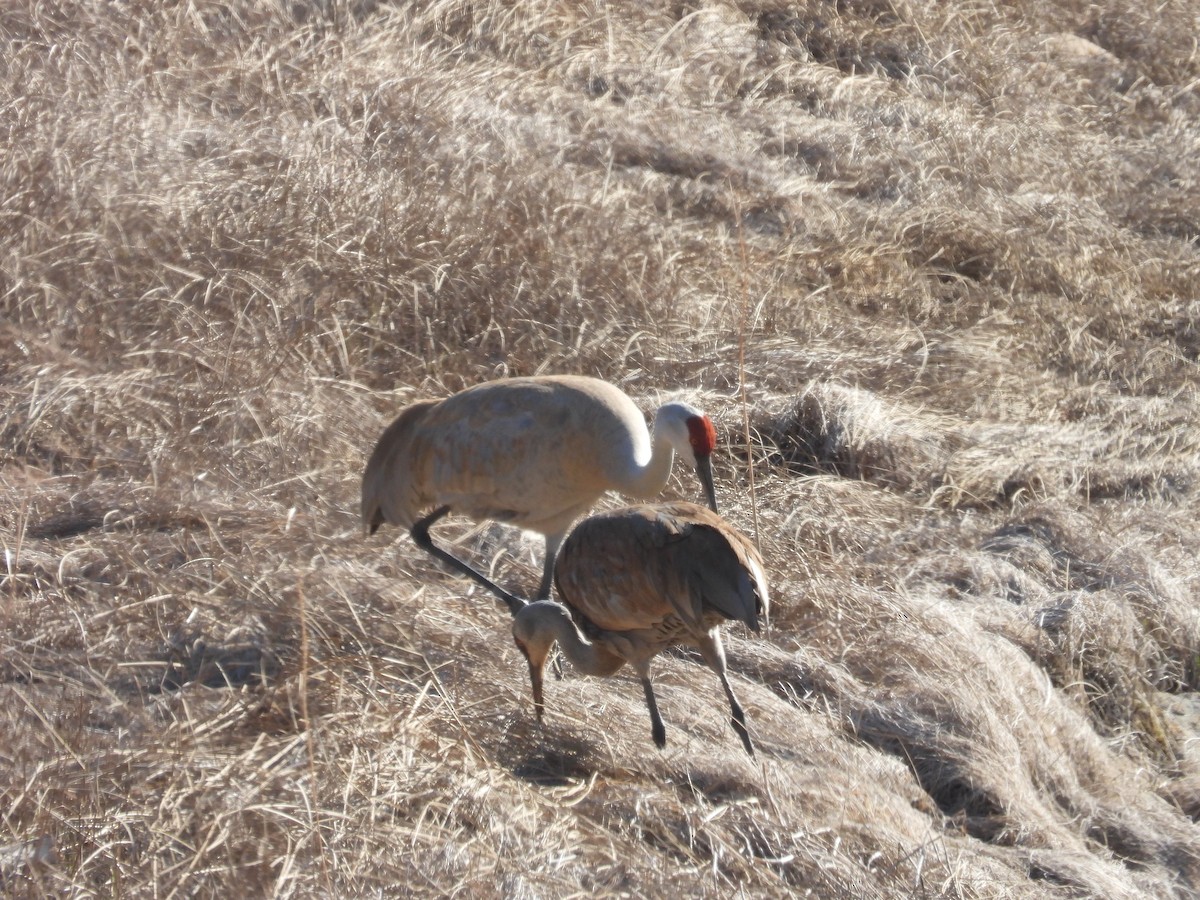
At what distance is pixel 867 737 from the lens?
4.89 meters

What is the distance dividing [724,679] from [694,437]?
92cm

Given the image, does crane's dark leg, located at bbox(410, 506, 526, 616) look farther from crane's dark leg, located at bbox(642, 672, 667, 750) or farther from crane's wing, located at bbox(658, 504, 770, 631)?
crane's wing, located at bbox(658, 504, 770, 631)

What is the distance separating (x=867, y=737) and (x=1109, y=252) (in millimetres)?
5017

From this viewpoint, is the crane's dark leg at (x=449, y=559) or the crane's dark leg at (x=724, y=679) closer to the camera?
the crane's dark leg at (x=724, y=679)

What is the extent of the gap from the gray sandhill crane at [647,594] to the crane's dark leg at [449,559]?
42cm

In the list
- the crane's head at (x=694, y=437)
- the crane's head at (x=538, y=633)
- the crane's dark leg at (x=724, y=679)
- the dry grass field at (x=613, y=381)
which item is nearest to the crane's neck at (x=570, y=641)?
the crane's head at (x=538, y=633)

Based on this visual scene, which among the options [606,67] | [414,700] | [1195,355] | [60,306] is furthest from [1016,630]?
[606,67]

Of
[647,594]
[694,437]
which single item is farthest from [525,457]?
[647,594]

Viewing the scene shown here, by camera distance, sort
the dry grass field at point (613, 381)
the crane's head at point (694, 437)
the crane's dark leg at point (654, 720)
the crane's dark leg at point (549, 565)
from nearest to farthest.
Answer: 1. the dry grass field at point (613, 381)
2. the crane's dark leg at point (654, 720)
3. the crane's head at point (694, 437)
4. the crane's dark leg at point (549, 565)

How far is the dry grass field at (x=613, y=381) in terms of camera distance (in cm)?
388

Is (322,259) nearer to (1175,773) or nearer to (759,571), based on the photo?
(759,571)

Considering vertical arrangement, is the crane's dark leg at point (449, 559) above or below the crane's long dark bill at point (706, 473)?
below

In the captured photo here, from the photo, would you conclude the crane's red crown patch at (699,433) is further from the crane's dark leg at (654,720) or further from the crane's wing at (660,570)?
the crane's dark leg at (654,720)

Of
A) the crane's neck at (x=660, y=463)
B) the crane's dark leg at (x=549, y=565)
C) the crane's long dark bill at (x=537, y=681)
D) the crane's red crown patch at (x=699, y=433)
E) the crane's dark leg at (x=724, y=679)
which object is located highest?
the crane's red crown patch at (x=699, y=433)
